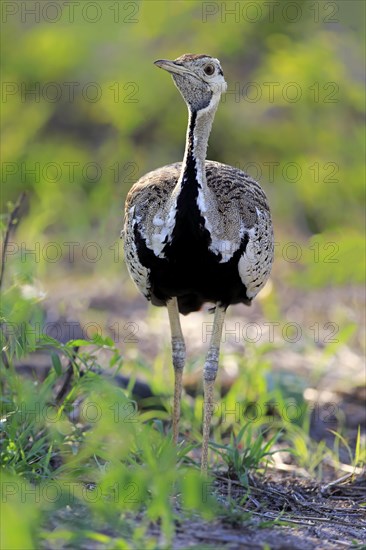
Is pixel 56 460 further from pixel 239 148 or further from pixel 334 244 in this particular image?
pixel 239 148

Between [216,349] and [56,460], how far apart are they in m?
0.90

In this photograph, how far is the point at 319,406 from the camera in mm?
5555

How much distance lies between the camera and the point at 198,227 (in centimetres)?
394

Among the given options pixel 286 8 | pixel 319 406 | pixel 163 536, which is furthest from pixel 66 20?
pixel 163 536

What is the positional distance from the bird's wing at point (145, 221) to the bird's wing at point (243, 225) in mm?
209

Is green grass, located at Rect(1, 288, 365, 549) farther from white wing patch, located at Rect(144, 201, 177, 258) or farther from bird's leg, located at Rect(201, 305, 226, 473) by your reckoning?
white wing patch, located at Rect(144, 201, 177, 258)


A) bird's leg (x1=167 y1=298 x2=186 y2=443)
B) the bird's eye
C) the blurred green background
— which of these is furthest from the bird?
the blurred green background

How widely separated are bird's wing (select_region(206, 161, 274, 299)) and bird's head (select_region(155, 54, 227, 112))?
1.29ft

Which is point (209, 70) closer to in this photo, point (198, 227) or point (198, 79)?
point (198, 79)

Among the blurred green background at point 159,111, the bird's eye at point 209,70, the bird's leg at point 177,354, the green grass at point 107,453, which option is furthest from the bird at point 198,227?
the blurred green background at point 159,111

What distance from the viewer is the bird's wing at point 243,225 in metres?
4.05

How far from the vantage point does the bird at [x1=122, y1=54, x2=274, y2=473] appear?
3.96 m

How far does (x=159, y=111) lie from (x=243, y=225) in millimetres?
5280

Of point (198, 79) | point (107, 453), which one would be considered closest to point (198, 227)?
point (198, 79)
